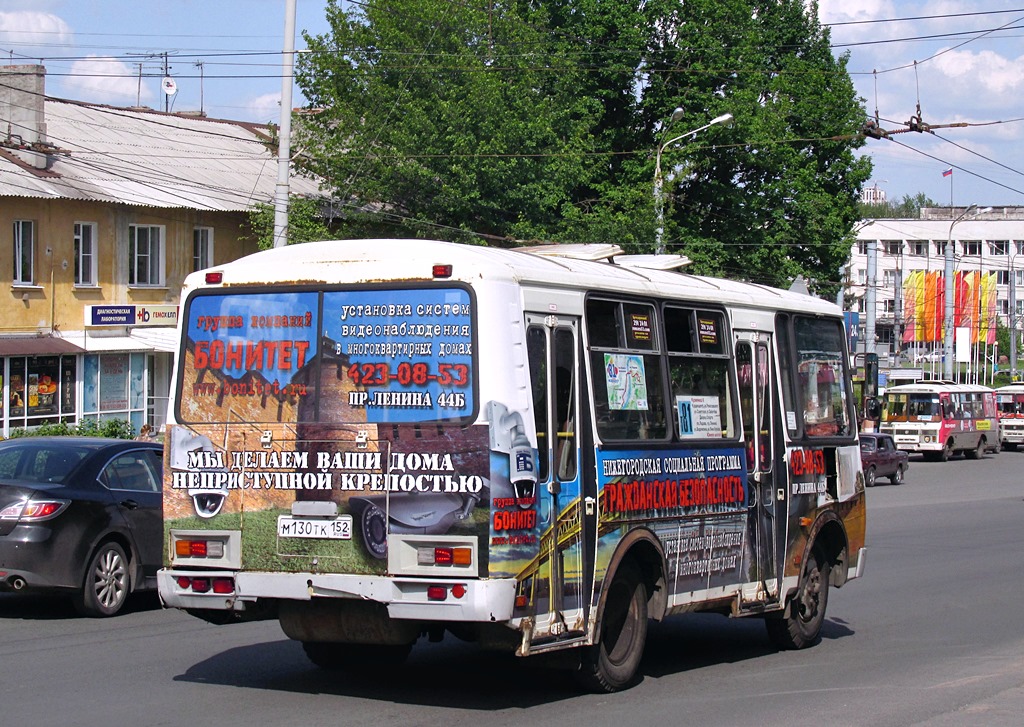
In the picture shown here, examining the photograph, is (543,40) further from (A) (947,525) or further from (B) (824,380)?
(B) (824,380)

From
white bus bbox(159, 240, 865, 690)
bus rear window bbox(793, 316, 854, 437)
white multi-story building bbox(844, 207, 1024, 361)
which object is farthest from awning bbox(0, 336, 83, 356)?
white multi-story building bbox(844, 207, 1024, 361)

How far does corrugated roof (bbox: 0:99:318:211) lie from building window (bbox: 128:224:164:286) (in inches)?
43.6

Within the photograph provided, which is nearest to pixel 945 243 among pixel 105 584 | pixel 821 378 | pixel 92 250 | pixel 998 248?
pixel 998 248

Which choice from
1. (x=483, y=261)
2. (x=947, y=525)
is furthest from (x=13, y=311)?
(x=483, y=261)

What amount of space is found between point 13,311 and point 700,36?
21.3 metres

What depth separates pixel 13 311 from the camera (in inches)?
1211

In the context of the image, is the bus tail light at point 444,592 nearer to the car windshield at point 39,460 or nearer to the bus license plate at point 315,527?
the bus license plate at point 315,527

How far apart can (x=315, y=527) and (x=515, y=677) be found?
222 centimetres

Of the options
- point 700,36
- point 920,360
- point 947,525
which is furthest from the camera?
point 920,360

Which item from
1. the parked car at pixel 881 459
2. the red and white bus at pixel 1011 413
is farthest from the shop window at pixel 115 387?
the red and white bus at pixel 1011 413

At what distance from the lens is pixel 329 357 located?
7.86 metres

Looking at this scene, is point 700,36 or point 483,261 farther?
point 700,36

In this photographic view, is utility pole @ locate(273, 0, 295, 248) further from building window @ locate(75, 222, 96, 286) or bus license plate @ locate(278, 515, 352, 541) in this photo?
bus license plate @ locate(278, 515, 352, 541)

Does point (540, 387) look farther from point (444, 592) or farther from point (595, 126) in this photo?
point (595, 126)
